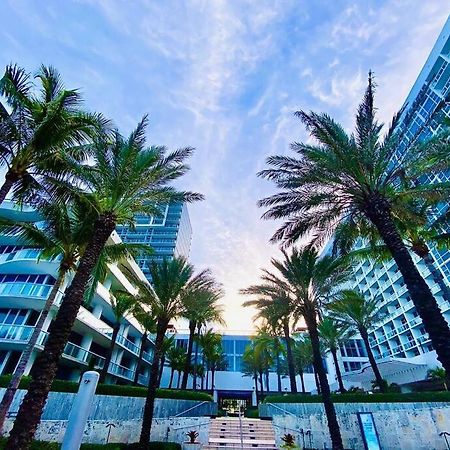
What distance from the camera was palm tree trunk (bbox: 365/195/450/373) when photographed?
24.8 feet

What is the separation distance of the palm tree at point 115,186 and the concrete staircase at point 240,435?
37.4 feet

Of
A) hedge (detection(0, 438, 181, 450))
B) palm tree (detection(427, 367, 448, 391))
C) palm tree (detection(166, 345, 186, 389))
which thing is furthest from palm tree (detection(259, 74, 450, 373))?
palm tree (detection(166, 345, 186, 389))

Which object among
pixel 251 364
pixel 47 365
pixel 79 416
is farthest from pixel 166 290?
pixel 251 364

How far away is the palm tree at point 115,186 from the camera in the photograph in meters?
9.09

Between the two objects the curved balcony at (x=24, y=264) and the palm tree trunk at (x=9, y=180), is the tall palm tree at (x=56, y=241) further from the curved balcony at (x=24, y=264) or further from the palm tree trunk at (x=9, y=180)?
the curved balcony at (x=24, y=264)

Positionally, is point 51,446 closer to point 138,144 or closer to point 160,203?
point 160,203

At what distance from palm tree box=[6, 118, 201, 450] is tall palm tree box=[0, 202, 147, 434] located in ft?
3.52

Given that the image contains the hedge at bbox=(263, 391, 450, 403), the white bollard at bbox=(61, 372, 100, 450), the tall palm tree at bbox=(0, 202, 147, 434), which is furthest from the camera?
the hedge at bbox=(263, 391, 450, 403)

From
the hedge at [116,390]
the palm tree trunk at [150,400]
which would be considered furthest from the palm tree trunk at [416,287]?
the hedge at [116,390]

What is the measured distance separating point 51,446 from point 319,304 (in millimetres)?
14643

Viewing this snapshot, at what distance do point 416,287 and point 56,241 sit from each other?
49.0ft

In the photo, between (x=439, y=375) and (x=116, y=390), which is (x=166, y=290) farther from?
(x=439, y=375)

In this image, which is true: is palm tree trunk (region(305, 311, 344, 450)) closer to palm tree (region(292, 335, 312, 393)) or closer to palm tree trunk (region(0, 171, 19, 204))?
palm tree trunk (region(0, 171, 19, 204))

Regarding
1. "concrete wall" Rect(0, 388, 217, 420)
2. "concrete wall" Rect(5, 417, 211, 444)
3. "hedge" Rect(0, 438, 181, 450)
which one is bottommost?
"hedge" Rect(0, 438, 181, 450)
